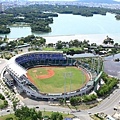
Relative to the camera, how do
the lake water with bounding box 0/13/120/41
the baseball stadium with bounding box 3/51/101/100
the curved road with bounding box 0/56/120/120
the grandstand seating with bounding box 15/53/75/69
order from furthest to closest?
the lake water with bounding box 0/13/120/41, the grandstand seating with bounding box 15/53/75/69, the baseball stadium with bounding box 3/51/101/100, the curved road with bounding box 0/56/120/120

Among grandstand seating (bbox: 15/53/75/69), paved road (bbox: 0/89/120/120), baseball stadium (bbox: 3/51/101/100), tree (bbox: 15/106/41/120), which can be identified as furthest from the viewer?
grandstand seating (bbox: 15/53/75/69)

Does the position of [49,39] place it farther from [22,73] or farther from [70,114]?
[70,114]

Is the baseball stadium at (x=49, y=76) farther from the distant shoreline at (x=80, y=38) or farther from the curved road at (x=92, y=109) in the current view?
the distant shoreline at (x=80, y=38)

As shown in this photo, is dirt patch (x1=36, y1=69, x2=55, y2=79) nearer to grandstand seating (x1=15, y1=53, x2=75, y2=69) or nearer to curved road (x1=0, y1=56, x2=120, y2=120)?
grandstand seating (x1=15, y1=53, x2=75, y2=69)

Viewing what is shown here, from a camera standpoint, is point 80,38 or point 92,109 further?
point 80,38

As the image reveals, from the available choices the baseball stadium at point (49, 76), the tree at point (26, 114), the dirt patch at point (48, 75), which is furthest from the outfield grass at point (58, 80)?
the tree at point (26, 114)

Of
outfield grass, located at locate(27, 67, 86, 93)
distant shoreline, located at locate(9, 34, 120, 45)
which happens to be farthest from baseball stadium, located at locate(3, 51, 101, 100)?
distant shoreline, located at locate(9, 34, 120, 45)

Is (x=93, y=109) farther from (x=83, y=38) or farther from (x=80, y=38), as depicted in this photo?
(x=83, y=38)

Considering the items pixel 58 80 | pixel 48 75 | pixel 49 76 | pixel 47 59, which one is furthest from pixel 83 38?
pixel 58 80
